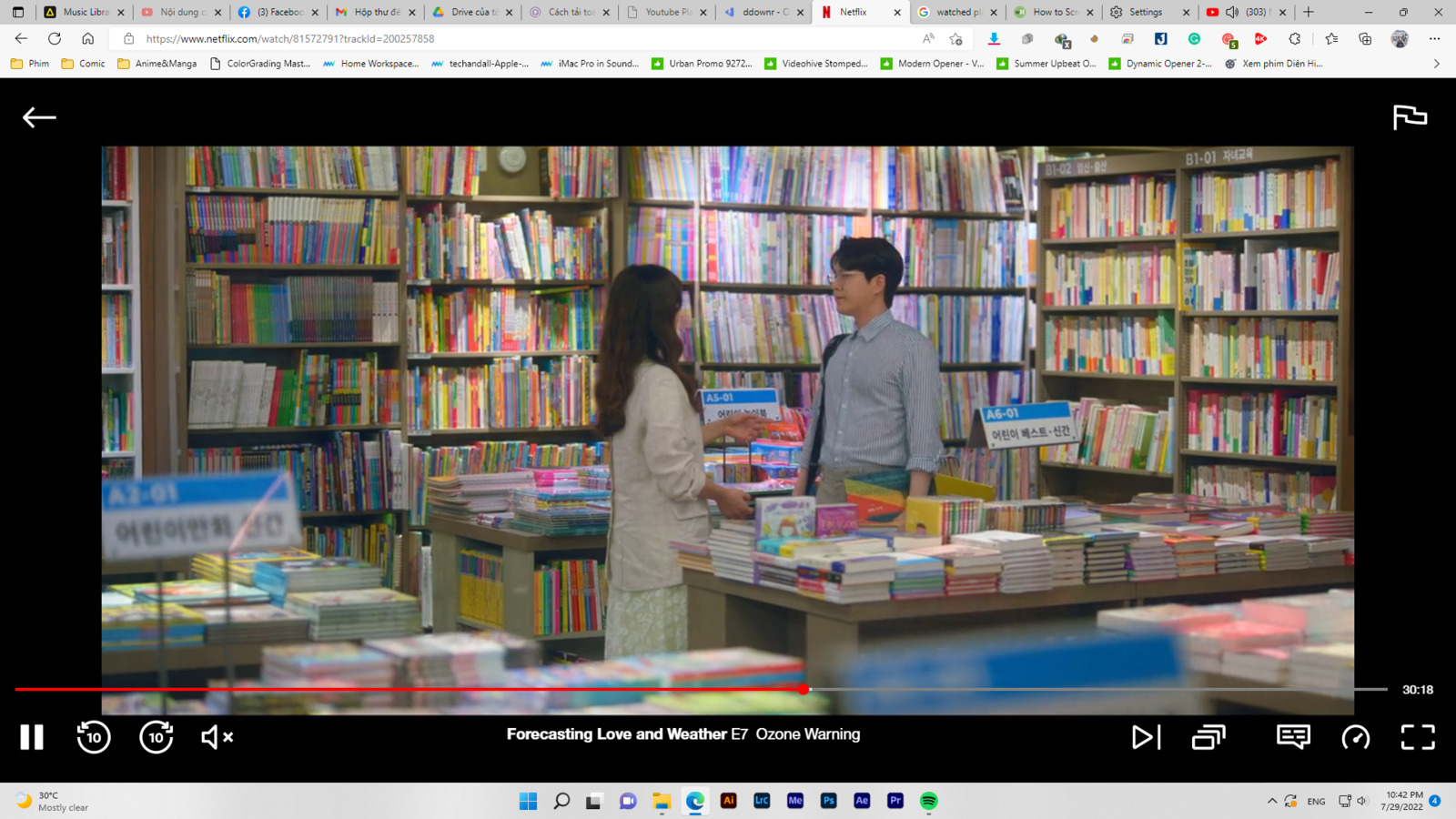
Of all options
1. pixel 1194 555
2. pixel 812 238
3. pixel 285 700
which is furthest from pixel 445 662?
pixel 812 238

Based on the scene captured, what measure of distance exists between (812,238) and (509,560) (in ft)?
9.78

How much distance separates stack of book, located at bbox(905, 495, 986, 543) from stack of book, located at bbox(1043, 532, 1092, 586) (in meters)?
0.22

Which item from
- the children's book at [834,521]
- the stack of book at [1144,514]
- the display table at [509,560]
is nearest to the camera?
the children's book at [834,521]

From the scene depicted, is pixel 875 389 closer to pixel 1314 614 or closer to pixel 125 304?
pixel 1314 614

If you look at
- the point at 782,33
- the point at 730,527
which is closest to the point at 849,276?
the point at 730,527

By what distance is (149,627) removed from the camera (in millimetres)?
2791

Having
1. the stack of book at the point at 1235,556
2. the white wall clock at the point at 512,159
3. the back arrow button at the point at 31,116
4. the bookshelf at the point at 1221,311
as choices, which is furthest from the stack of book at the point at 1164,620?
the white wall clock at the point at 512,159

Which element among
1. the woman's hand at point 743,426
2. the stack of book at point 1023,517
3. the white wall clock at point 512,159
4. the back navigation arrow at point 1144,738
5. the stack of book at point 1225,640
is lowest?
the back navigation arrow at point 1144,738

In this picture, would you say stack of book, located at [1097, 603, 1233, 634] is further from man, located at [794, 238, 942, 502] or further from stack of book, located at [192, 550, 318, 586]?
stack of book, located at [192, 550, 318, 586]

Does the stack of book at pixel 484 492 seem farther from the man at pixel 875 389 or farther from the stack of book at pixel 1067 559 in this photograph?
the stack of book at pixel 1067 559

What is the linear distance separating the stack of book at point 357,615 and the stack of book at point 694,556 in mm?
996

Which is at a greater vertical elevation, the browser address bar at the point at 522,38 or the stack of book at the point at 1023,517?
the browser address bar at the point at 522,38
